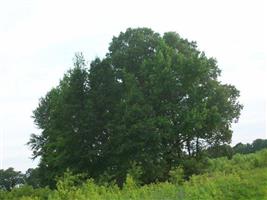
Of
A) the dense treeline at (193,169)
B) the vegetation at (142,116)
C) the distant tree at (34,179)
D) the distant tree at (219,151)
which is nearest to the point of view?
the vegetation at (142,116)

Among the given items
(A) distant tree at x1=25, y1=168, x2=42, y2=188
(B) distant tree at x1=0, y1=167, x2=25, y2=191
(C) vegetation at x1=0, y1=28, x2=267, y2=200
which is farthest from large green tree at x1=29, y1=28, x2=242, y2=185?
(B) distant tree at x1=0, y1=167, x2=25, y2=191

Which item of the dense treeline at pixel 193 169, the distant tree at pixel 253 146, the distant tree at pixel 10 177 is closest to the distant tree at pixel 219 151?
the dense treeline at pixel 193 169

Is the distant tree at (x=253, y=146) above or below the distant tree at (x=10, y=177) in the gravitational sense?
below

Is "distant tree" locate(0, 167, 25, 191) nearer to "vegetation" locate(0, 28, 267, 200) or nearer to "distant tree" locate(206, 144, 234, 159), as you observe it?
"vegetation" locate(0, 28, 267, 200)

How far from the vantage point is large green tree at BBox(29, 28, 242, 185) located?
38.4m

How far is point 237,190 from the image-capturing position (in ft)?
67.2

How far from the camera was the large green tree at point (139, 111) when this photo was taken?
38375mm

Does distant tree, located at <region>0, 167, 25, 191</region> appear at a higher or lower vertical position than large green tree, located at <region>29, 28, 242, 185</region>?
higher

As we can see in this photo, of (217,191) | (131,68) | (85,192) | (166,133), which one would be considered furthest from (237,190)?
(131,68)

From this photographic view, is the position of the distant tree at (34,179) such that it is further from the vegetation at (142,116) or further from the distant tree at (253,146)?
the distant tree at (253,146)

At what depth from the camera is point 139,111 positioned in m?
38.3

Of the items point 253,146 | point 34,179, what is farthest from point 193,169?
point 253,146

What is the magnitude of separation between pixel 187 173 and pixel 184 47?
11381 millimetres

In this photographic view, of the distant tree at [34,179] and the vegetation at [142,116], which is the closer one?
the vegetation at [142,116]
